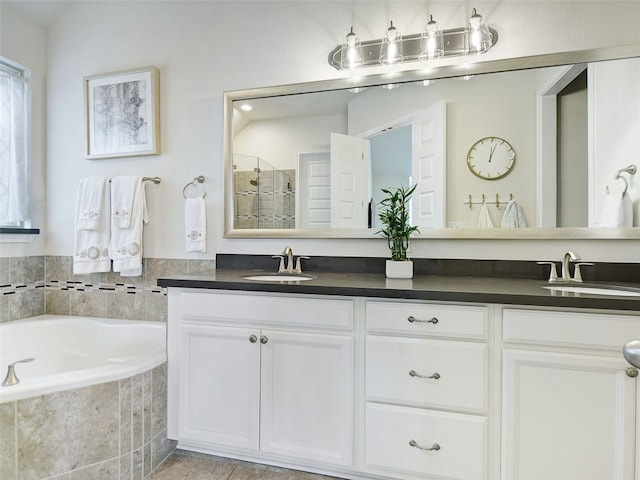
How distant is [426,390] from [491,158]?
1.18 m

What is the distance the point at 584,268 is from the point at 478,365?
0.84 metres

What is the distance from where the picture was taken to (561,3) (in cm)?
171

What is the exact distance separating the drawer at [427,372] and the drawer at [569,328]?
0.14 metres

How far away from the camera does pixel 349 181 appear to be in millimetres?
1976

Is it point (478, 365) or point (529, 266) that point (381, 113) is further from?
point (478, 365)

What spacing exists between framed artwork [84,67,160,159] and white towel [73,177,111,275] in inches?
10.2

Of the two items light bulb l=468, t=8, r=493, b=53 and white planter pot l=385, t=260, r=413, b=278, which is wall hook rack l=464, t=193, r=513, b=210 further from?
light bulb l=468, t=8, r=493, b=53

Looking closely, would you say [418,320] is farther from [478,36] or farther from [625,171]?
[478,36]

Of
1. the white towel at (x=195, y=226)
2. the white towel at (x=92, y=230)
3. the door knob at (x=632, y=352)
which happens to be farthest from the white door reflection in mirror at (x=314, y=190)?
the door knob at (x=632, y=352)

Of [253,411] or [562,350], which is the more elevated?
[562,350]

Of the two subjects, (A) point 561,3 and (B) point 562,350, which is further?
(A) point 561,3

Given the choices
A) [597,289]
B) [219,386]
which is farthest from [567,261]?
[219,386]

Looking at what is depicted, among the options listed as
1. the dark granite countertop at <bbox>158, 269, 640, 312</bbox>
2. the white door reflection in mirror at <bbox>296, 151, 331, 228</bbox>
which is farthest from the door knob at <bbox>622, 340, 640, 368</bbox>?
the white door reflection in mirror at <bbox>296, 151, 331, 228</bbox>

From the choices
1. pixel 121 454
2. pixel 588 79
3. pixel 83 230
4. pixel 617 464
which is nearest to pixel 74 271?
pixel 83 230
